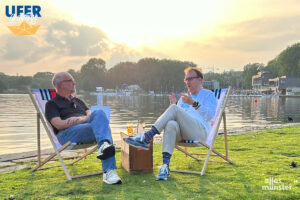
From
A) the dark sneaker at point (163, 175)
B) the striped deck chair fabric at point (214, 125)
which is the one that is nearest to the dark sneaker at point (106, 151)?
the dark sneaker at point (163, 175)

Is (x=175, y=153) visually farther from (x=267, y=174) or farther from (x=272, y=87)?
(x=272, y=87)

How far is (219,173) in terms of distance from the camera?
3967 millimetres

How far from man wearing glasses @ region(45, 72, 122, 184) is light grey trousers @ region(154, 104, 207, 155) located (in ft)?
2.12

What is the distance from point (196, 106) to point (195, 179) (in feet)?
3.16

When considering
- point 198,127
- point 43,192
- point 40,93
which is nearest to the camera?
point 43,192

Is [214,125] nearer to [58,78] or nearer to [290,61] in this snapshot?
[58,78]

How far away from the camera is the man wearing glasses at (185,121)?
12.1 ft

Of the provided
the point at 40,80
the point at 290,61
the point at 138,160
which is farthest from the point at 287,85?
the point at 138,160

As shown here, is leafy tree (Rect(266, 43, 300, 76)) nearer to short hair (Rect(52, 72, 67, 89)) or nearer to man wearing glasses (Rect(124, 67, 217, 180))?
man wearing glasses (Rect(124, 67, 217, 180))

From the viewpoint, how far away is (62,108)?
A: 4.03 metres

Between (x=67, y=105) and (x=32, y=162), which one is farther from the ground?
(x=67, y=105)

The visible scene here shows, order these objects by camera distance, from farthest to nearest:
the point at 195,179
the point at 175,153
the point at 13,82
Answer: the point at 13,82 → the point at 175,153 → the point at 195,179

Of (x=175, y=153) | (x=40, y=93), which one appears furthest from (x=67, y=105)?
(x=175, y=153)

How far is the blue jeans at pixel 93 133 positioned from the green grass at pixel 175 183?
29cm
